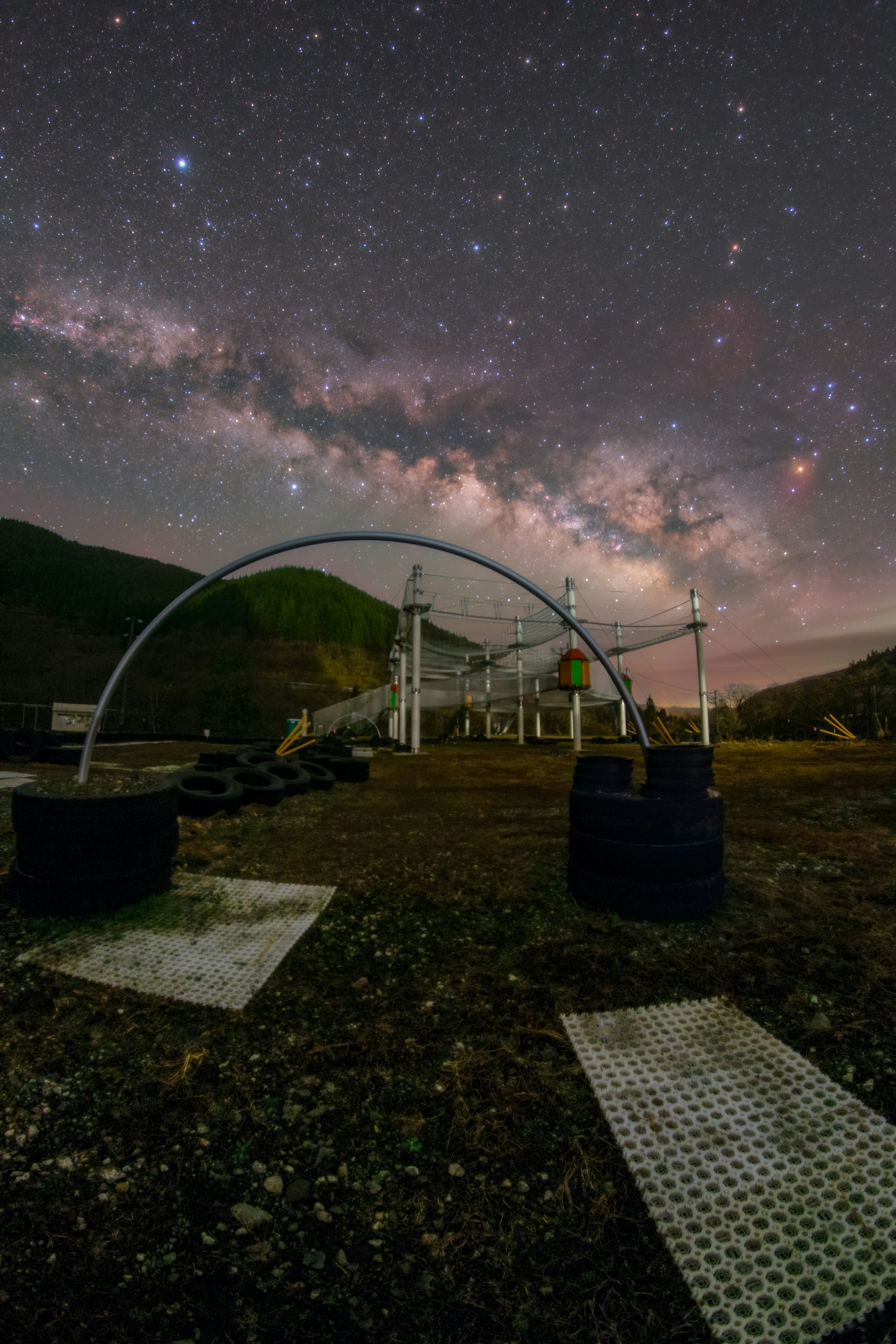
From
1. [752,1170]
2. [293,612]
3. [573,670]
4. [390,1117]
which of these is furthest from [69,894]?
[293,612]

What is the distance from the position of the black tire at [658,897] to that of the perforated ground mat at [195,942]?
1.95 m

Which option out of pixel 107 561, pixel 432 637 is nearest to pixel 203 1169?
pixel 432 637

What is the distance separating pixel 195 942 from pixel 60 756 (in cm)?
1127

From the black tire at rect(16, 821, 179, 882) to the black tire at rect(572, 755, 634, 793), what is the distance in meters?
3.14

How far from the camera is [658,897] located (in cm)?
314

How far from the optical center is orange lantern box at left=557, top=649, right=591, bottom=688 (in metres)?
14.3

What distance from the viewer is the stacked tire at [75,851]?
9.89 ft

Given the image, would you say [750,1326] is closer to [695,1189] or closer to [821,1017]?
[695,1189]

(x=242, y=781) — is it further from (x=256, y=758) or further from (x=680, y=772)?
(x=680, y=772)

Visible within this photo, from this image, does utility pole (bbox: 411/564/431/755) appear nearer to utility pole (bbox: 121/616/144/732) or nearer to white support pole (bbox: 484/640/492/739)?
A: white support pole (bbox: 484/640/492/739)

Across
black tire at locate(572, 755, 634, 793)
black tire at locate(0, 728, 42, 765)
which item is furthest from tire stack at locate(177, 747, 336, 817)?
black tire at locate(0, 728, 42, 765)

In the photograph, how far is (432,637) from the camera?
1094 inches

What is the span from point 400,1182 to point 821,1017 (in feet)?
6.34

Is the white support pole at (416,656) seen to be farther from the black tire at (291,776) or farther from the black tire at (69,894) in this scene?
the black tire at (69,894)
